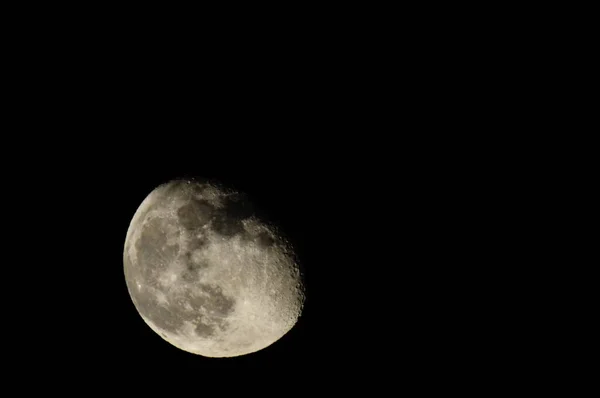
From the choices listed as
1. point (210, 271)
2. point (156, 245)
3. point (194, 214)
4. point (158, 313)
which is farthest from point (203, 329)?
point (194, 214)

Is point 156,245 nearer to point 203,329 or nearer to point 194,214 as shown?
point 194,214

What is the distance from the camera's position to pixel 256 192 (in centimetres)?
268

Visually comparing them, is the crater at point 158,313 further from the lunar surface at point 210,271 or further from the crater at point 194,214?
the crater at point 194,214

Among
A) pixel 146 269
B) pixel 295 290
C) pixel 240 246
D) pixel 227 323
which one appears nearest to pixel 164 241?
pixel 146 269

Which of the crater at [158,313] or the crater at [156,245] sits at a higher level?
the crater at [156,245]

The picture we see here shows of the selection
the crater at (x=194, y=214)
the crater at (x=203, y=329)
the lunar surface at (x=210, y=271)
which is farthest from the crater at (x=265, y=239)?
the crater at (x=203, y=329)

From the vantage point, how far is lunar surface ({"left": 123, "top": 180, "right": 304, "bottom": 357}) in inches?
95.4

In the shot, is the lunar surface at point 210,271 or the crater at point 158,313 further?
the crater at point 158,313

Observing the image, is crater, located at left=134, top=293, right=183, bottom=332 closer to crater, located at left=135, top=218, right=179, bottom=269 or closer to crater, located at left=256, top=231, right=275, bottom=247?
crater, located at left=135, top=218, right=179, bottom=269

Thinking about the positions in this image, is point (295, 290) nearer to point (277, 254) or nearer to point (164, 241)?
point (277, 254)

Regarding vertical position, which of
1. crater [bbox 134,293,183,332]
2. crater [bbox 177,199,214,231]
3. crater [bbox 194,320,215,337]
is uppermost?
crater [bbox 177,199,214,231]

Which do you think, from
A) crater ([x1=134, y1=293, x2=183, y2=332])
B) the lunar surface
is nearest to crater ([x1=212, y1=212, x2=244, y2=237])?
the lunar surface

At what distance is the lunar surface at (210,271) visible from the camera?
2.42 m

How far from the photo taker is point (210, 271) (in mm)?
2410
